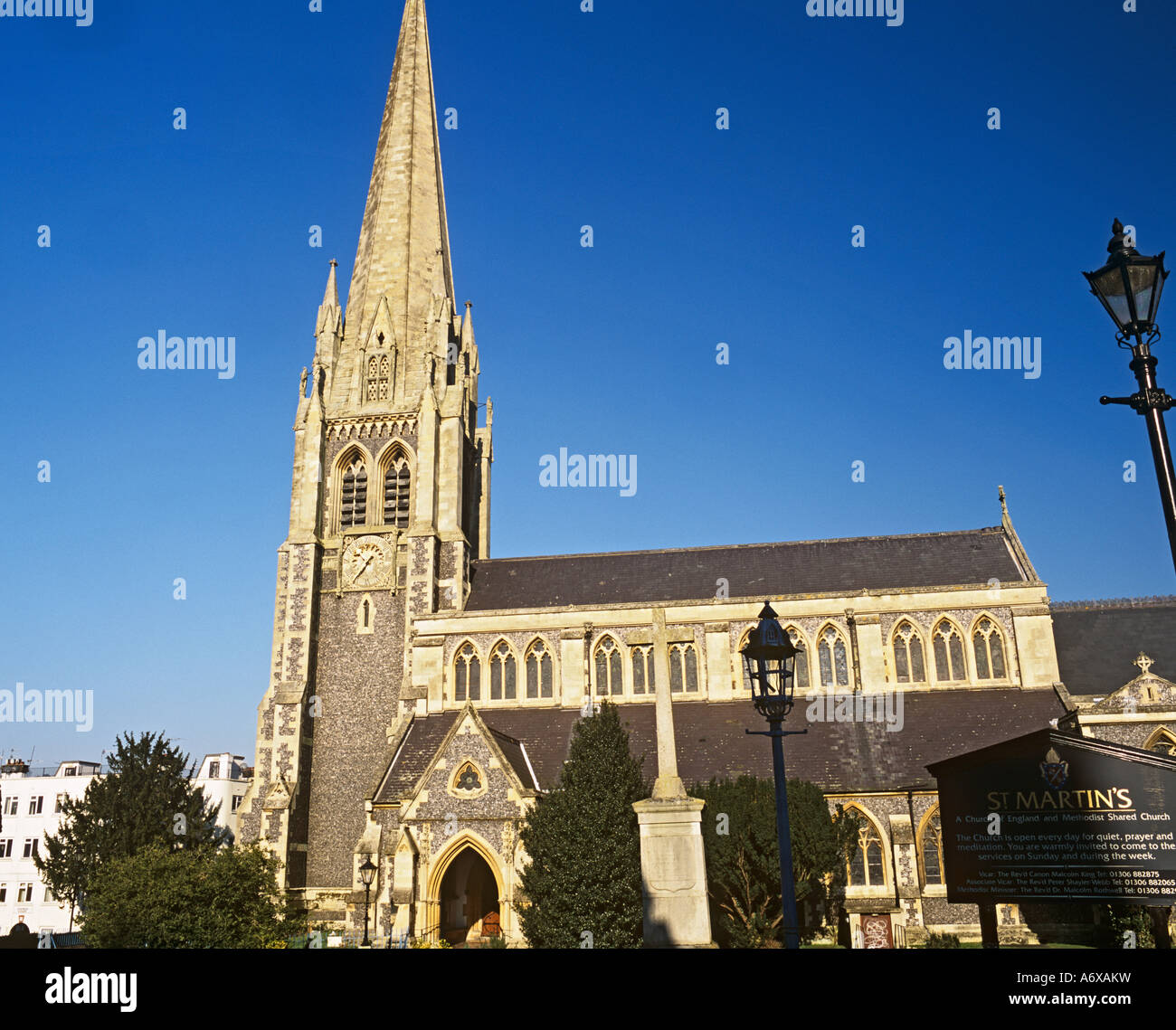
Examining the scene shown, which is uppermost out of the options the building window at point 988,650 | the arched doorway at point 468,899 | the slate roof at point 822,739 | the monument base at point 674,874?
the building window at point 988,650

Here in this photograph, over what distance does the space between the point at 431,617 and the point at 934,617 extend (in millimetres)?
18165

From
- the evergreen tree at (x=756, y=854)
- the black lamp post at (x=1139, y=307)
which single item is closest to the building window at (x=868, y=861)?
the evergreen tree at (x=756, y=854)

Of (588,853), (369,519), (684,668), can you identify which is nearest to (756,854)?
(588,853)

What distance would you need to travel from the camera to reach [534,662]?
122 feet

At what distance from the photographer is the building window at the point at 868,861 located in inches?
1144

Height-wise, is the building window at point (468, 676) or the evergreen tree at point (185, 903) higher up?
the building window at point (468, 676)

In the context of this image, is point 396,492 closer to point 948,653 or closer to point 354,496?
point 354,496

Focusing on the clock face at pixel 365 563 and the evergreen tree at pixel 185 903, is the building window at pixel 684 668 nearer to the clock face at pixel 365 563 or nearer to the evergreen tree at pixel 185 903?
the clock face at pixel 365 563

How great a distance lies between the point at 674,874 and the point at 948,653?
2251 centimetres

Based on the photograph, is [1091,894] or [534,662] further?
[534,662]

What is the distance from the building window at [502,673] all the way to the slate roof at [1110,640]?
19.5 meters
